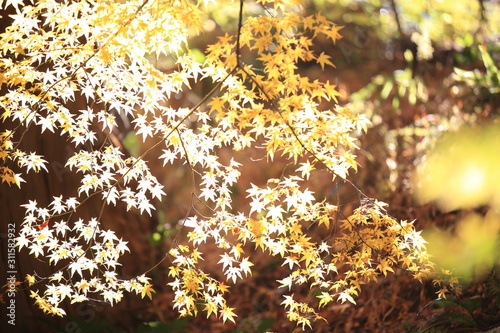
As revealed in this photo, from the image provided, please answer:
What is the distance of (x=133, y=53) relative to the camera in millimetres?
1984

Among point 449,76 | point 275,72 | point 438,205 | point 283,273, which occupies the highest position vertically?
point 275,72

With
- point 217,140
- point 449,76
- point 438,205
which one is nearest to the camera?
point 217,140

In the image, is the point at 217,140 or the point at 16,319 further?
the point at 16,319

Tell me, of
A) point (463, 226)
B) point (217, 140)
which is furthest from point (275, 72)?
point (463, 226)

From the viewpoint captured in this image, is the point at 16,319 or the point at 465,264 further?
the point at 465,264

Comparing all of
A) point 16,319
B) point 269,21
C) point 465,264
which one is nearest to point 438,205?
point 465,264

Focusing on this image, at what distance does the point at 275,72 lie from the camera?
185 centimetres

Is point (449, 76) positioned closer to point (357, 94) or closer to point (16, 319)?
point (357, 94)

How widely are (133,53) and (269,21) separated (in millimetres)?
557

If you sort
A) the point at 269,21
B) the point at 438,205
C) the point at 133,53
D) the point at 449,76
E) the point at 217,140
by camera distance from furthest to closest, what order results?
the point at 449,76 → the point at 438,205 → the point at 217,140 → the point at 133,53 → the point at 269,21

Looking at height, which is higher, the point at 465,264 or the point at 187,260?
the point at 187,260

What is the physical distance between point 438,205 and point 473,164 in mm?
379

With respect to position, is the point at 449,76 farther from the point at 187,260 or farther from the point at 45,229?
the point at 45,229

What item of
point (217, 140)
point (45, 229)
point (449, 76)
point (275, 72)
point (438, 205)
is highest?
point (275, 72)
